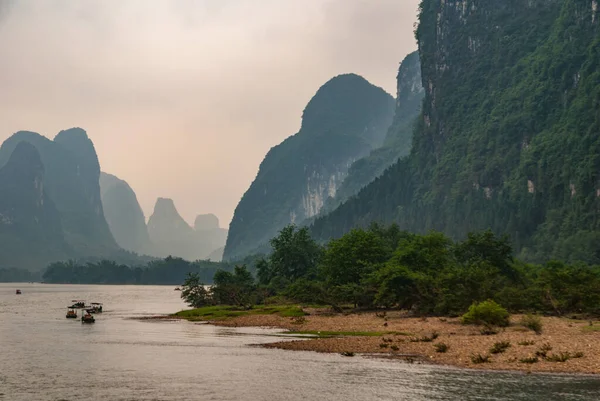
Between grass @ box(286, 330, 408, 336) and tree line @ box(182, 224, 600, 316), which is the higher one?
tree line @ box(182, 224, 600, 316)

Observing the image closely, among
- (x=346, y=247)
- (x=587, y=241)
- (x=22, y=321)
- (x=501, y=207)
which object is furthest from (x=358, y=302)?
(x=501, y=207)

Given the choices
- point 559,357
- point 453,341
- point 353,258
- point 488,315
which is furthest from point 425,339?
point 353,258

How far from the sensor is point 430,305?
76062mm

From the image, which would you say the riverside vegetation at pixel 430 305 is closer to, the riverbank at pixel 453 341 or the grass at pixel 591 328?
the riverbank at pixel 453 341

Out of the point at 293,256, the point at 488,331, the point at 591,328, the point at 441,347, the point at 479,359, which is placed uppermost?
the point at 293,256

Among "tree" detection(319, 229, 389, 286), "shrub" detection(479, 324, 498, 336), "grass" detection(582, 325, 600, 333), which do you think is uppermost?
"tree" detection(319, 229, 389, 286)

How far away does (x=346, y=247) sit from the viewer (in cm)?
10369

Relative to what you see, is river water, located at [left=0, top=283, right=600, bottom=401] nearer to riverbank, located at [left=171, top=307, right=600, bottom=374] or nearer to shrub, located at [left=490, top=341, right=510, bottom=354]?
riverbank, located at [left=171, top=307, right=600, bottom=374]

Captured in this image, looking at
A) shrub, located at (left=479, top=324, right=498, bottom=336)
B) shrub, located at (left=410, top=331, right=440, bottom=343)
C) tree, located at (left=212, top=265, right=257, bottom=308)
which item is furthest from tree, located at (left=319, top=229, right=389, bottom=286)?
shrub, located at (left=410, top=331, right=440, bottom=343)

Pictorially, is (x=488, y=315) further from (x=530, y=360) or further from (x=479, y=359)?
(x=530, y=360)

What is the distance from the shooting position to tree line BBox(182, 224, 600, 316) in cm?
7262

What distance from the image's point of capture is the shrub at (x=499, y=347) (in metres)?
45.9

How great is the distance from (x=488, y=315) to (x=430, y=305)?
48.4ft

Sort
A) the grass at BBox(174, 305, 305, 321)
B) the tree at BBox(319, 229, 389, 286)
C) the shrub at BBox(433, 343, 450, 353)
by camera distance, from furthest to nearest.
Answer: the tree at BBox(319, 229, 389, 286)
the grass at BBox(174, 305, 305, 321)
the shrub at BBox(433, 343, 450, 353)
